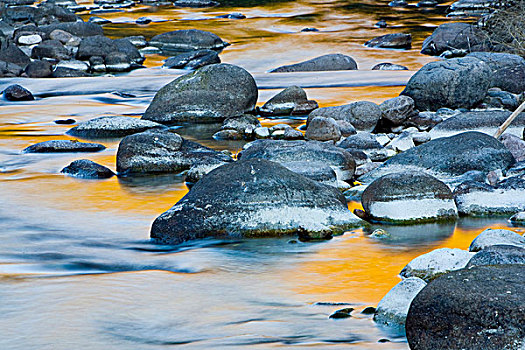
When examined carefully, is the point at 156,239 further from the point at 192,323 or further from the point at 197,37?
the point at 197,37

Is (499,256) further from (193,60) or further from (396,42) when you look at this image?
(396,42)

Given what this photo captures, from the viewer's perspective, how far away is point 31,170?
717 cm

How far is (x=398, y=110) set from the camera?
8.63 metres

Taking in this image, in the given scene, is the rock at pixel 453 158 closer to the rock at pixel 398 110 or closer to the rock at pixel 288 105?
the rock at pixel 398 110

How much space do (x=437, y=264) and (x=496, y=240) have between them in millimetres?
458

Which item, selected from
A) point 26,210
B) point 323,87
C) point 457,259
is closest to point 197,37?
point 323,87

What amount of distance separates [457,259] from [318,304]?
815mm

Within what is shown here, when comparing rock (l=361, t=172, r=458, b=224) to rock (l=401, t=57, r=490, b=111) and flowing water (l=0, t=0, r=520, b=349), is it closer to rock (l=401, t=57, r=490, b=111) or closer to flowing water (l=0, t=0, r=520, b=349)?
flowing water (l=0, t=0, r=520, b=349)

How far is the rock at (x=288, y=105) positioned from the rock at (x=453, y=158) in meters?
3.65

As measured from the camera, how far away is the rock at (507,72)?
10.5m

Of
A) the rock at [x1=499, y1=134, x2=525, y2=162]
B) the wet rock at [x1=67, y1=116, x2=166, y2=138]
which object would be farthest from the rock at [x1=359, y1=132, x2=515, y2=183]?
the wet rock at [x1=67, y1=116, x2=166, y2=138]

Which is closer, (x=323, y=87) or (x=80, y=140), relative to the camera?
(x=80, y=140)

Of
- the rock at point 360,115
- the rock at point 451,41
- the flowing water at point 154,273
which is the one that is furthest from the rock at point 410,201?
the rock at point 451,41

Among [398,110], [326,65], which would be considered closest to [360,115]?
[398,110]
